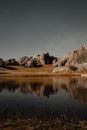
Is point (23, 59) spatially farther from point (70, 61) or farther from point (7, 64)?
point (70, 61)

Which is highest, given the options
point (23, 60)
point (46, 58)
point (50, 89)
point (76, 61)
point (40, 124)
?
point (46, 58)

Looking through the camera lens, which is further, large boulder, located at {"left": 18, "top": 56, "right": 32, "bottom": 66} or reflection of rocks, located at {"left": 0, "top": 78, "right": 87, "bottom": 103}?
large boulder, located at {"left": 18, "top": 56, "right": 32, "bottom": 66}

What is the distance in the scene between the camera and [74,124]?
16875mm

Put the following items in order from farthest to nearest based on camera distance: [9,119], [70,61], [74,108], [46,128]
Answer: [70,61], [74,108], [9,119], [46,128]

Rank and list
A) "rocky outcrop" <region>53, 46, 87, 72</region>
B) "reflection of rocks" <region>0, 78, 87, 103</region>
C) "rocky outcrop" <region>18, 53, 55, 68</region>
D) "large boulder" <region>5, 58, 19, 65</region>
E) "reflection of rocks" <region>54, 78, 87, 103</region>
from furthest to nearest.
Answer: "rocky outcrop" <region>18, 53, 55, 68</region> < "large boulder" <region>5, 58, 19, 65</region> < "rocky outcrop" <region>53, 46, 87, 72</region> < "reflection of rocks" <region>0, 78, 87, 103</region> < "reflection of rocks" <region>54, 78, 87, 103</region>

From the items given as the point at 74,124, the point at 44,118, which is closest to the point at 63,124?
the point at 74,124

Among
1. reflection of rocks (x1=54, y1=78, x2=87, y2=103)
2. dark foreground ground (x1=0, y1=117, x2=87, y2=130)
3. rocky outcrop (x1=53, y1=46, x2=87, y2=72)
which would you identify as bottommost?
reflection of rocks (x1=54, y1=78, x2=87, y2=103)

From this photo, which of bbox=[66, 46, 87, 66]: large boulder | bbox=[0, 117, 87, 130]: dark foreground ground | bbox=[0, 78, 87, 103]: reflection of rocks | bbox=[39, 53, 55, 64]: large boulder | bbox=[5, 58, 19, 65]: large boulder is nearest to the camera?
bbox=[0, 117, 87, 130]: dark foreground ground

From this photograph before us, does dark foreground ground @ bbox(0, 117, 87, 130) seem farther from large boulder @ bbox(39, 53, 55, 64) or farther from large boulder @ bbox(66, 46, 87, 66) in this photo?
large boulder @ bbox(39, 53, 55, 64)

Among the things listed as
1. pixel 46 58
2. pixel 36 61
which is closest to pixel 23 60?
pixel 36 61

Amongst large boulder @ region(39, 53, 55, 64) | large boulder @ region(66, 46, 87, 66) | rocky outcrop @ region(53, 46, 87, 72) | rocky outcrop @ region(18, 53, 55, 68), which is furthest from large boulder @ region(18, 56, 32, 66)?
large boulder @ region(66, 46, 87, 66)

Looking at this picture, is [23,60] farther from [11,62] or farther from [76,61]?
[76,61]

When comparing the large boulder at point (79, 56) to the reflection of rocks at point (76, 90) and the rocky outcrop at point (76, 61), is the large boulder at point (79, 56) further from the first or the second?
the reflection of rocks at point (76, 90)

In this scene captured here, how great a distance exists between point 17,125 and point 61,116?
5.30 m
